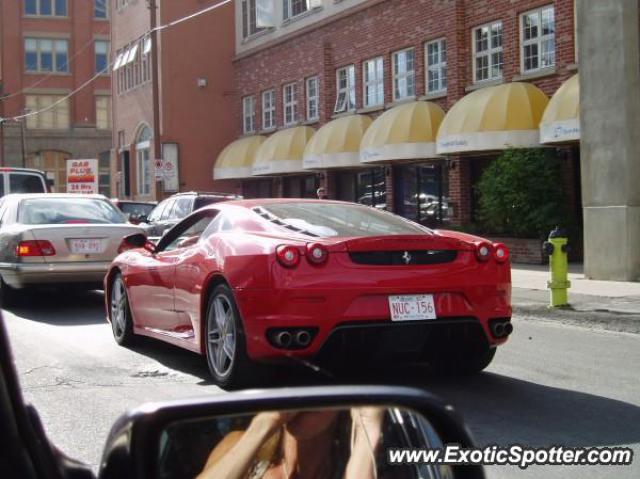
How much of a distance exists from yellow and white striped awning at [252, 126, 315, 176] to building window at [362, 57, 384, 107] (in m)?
3.63

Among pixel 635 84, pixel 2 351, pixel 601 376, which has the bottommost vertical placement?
pixel 601 376

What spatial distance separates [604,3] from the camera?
50.9ft

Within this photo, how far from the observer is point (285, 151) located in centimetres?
3256

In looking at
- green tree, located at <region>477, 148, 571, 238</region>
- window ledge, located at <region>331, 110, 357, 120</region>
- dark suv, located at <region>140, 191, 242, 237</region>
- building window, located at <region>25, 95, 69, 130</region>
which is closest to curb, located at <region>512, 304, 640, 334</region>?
green tree, located at <region>477, 148, 571, 238</region>

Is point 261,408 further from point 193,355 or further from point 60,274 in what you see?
point 60,274

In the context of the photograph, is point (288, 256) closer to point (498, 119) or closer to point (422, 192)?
point (498, 119)

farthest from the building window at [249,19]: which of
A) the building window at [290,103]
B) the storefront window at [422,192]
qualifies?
the storefront window at [422,192]

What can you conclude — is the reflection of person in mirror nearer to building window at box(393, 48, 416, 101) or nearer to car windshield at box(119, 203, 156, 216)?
car windshield at box(119, 203, 156, 216)

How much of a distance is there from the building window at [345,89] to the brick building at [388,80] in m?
0.04

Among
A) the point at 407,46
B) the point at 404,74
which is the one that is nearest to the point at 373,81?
the point at 404,74

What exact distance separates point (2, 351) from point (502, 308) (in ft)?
17.0

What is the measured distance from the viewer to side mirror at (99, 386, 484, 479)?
1.68 meters

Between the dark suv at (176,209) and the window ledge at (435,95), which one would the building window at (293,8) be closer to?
the window ledge at (435,95)

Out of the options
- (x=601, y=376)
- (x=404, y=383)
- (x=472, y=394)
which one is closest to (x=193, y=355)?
(x=404, y=383)
